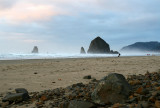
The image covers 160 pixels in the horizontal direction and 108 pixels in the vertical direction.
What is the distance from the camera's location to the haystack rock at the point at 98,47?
391 ft

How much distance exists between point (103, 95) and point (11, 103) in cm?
297

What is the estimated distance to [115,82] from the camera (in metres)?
3.72

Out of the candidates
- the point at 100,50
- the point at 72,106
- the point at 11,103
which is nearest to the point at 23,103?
the point at 11,103

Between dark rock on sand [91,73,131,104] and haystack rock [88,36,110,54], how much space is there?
11472 centimetres

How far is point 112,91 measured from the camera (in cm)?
369

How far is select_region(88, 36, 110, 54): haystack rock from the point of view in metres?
119

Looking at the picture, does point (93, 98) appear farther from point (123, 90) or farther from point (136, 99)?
point (136, 99)

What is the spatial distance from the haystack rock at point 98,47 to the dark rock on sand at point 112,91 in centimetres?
11472

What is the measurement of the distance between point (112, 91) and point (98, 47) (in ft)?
385

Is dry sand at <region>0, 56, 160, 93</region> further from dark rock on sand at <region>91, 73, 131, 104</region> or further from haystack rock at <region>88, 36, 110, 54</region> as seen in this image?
haystack rock at <region>88, 36, 110, 54</region>

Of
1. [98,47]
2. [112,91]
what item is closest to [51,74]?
[112,91]

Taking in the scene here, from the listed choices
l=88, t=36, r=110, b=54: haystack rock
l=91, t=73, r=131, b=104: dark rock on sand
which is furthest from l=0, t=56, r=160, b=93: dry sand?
l=88, t=36, r=110, b=54: haystack rock

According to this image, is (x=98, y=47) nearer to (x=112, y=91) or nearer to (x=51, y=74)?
(x=51, y=74)

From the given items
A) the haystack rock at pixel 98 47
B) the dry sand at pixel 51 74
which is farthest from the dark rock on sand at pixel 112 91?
the haystack rock at pixel 98 47
